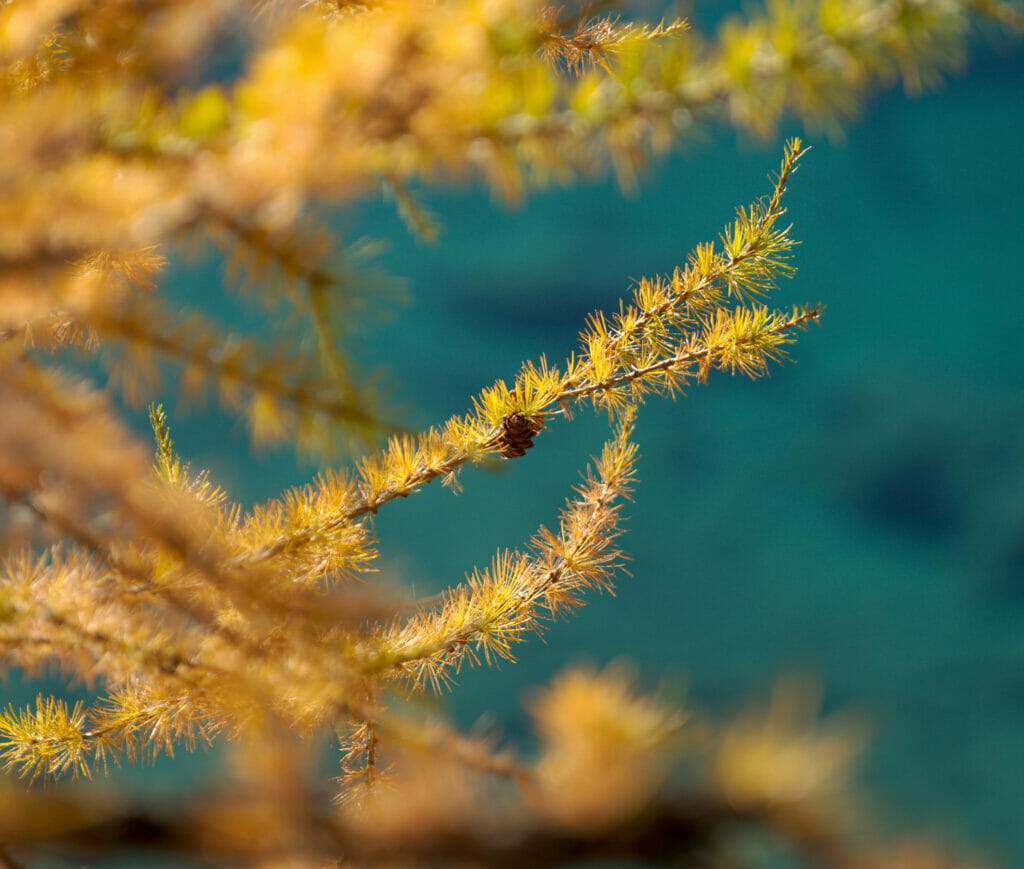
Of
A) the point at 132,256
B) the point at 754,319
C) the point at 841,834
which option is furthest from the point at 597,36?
the point at 841,834

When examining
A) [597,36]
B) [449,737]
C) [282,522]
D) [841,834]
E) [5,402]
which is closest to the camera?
[841,834]

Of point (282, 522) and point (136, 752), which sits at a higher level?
point (282, 522)

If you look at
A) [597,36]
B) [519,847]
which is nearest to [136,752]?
[519,847]

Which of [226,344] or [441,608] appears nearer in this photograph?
[226,344]

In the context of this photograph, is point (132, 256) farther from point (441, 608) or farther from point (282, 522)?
point (441, 608)

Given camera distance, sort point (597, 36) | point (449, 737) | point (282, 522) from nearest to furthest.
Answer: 1. point (449, 737)
2. point (282, 522)
3. point (597, 36)

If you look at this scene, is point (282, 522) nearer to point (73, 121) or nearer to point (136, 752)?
point (136, 752)

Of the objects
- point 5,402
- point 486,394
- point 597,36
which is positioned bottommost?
point 5,402
